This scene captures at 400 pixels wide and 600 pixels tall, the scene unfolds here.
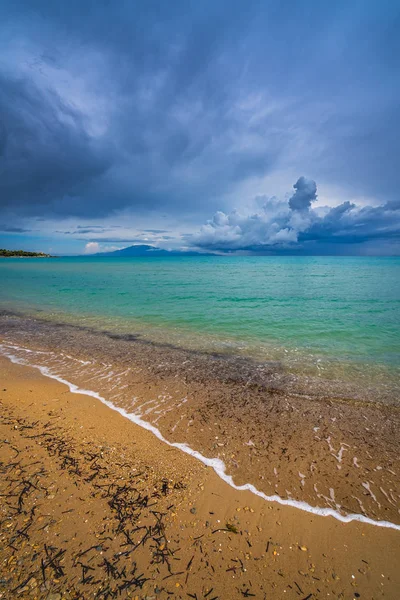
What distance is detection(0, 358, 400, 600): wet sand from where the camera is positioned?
3.40 meters

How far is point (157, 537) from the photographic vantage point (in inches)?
157

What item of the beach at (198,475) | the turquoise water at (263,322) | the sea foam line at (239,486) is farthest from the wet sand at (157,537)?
the turquoise water at (263,322)

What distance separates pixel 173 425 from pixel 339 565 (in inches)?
170

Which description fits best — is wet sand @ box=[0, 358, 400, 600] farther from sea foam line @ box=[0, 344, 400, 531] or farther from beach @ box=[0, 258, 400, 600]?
sea foam line @ box=[0, 344, 400, 531]

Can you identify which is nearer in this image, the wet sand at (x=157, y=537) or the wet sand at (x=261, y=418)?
the wet sand at (x=157, y=537)

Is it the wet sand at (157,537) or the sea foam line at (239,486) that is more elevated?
the wet sand at (157,537)

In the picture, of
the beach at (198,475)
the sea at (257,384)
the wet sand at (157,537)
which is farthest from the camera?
the sea at (257,384)

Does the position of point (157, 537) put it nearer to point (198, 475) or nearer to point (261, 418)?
point (198, 475)

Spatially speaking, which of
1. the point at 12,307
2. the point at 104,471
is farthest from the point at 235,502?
the point at 12,307

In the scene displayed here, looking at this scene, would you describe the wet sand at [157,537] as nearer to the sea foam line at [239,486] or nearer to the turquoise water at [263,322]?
the sea foam line at [239,486]

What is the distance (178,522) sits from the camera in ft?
14.0

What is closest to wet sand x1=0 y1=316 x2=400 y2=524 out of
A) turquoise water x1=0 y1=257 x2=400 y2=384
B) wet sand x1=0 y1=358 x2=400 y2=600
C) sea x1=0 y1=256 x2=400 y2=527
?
sea x1=0 y1=256 x2=400 y2=527

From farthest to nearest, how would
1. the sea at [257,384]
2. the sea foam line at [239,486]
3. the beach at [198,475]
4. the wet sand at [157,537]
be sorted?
the sea at [257,384] < the sea foam line at [239,486] < the beach at [198,475] < the wet sand at [157,537]

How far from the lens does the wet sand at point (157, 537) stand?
340 centimetres
